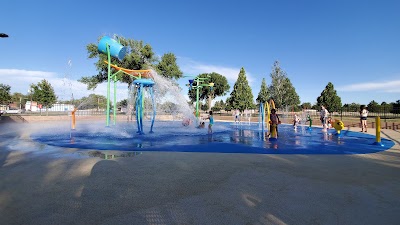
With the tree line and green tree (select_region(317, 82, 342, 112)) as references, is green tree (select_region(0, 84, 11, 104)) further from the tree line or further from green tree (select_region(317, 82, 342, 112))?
green tree (select_region(317, 82, 342, 112))

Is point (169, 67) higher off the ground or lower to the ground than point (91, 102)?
higher

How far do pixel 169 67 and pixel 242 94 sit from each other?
75.0 feet

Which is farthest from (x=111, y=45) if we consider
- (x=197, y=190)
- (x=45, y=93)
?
(x=45, y=93)

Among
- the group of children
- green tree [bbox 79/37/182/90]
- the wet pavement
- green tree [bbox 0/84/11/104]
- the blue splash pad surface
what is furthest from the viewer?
green tree [bbox 0/84/11/104]

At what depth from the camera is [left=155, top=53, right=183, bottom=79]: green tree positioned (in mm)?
43719

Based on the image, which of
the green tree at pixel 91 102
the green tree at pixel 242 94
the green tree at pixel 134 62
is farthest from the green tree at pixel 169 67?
the green tree at pixel 242 94

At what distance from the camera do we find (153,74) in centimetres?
1702

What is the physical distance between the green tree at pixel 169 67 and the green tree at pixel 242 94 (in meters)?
20.2

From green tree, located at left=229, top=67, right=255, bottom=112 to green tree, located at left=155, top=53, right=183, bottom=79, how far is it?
20180 mm

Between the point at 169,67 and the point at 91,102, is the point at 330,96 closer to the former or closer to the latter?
the point at 169,67

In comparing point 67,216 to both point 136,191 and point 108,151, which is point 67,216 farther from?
point 108,151

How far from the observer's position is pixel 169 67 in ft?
144

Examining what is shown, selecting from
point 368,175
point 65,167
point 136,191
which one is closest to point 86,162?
point 65,167

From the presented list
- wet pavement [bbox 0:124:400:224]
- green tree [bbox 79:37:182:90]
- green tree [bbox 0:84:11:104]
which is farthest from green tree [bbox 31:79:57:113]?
wet pavement [bbox 0:124:400:224]
